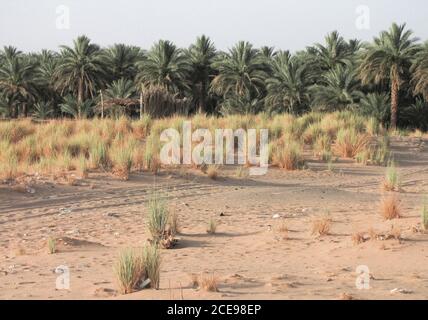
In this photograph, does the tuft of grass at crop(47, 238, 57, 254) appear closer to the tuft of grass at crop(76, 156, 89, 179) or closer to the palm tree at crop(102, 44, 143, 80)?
the tuft of grass at crop(76, 156, 89, 179)

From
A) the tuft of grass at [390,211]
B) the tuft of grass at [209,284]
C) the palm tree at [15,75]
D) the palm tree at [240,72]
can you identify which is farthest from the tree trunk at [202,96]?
the tuft of grass at [209,284]

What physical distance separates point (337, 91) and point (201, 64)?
11.9 m

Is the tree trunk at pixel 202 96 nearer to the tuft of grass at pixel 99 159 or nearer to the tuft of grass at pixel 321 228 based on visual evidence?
the tuft of grass at pixel 99 159

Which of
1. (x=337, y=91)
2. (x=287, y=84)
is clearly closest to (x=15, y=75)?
(x=287, y=84)

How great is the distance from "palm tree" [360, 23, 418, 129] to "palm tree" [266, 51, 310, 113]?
15.6 ft

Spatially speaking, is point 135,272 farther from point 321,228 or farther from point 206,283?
point 321,228

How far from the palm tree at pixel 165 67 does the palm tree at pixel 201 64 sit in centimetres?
224

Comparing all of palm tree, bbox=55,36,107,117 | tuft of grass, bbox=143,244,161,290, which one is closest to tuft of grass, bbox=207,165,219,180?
tuft of grass, bbox=143,244,161,290

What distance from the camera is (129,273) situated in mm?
5637

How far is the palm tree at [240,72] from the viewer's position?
4250cm

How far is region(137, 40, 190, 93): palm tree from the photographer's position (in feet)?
137
